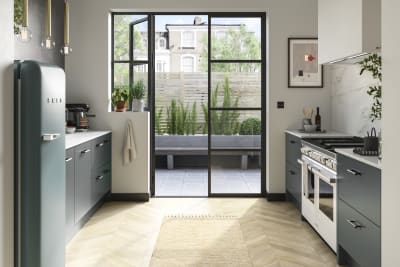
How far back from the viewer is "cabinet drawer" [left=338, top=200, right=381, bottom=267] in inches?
97.9

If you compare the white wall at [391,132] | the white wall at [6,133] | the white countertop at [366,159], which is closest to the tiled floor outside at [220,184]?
the white countertop at [366,159]

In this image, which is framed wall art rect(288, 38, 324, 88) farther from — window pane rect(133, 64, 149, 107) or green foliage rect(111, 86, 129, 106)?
green foliage rect(111, 86, 129, 106)

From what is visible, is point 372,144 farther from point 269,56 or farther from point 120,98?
point 120,98

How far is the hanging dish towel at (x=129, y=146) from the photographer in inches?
210

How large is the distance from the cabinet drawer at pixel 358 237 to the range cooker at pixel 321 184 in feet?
0.73

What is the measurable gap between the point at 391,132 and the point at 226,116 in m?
3.60

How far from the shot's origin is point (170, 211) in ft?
16.1

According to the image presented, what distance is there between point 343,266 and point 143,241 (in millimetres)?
1667

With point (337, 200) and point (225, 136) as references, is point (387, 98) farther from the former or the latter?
point (225, 136)

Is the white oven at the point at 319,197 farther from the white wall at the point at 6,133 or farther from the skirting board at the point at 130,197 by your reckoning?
the white wall at the point at 6,133

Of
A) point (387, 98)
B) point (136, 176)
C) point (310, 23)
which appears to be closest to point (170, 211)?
point (136, 176)

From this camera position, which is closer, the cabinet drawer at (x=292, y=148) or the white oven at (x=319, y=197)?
the white oven at (x=319, y=197)

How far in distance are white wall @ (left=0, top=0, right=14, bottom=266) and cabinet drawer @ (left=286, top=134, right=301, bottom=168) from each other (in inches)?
128

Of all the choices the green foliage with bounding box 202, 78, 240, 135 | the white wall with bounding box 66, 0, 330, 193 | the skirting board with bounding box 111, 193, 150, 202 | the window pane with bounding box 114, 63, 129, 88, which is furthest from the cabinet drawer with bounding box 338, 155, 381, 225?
the window pane with bounding box 114, 63, 129, 88
